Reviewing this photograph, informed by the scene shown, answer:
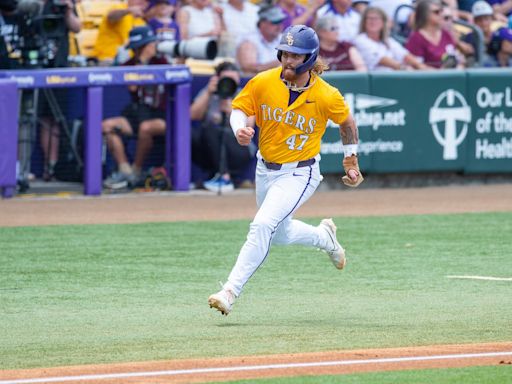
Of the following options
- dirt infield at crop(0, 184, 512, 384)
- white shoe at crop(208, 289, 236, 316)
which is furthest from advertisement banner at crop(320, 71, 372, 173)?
white shoe at crop(208, 289, 236, 316)

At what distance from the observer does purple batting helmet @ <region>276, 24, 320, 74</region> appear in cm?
771

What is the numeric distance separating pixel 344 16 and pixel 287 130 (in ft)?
29.9

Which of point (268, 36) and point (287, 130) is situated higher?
point (287, 130)

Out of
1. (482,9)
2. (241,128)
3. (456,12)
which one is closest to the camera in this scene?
(241,128)

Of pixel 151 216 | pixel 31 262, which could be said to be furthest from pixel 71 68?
pixel 31 262

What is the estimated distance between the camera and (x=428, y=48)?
17094 mm

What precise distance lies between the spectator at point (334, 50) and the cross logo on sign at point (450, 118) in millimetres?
1130

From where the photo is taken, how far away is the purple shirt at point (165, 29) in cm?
1531

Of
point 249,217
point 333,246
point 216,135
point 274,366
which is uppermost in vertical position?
point 274,366

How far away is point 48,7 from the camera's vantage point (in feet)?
47.8

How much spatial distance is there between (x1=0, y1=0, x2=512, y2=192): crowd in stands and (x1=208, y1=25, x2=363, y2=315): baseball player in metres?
6.96

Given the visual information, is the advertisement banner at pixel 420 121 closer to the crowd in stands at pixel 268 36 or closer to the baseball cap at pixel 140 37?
the crowd in stands at pixel 268 36

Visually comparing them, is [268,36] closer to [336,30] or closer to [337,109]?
[336,30]

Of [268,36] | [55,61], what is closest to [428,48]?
[268,36]
